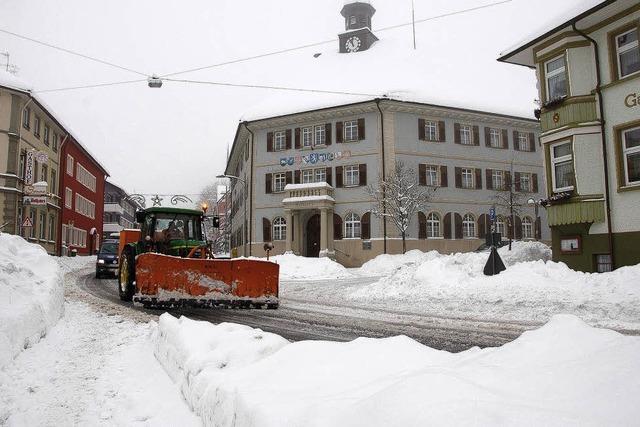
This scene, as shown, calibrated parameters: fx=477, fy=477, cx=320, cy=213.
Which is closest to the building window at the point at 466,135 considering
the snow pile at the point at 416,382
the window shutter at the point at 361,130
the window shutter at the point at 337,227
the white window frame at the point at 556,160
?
the window shutter at the point at 361,130

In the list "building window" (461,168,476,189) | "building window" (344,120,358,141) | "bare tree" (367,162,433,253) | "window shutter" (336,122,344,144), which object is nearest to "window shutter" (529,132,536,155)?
"building window" (461,168,476,189)

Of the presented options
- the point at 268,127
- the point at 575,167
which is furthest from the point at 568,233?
the point at 268,127

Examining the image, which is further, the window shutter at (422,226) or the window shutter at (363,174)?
the window shutter at (363,174)

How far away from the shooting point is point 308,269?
76.9 feet

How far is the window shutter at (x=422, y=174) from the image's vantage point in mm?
31659

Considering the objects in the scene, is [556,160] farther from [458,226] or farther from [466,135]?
[466,135]

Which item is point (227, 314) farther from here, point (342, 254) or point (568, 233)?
point (342, 254)

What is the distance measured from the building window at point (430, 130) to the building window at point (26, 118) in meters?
26.0

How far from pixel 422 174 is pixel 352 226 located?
5.88 m

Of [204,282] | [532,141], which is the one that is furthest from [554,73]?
[532,141]

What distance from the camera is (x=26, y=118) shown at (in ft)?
101

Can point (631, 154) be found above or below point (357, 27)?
below

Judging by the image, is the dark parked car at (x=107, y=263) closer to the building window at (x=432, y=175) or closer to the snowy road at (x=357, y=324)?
the snowy road at (x=357, y=324)

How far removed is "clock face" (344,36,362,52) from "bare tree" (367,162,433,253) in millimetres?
14573
